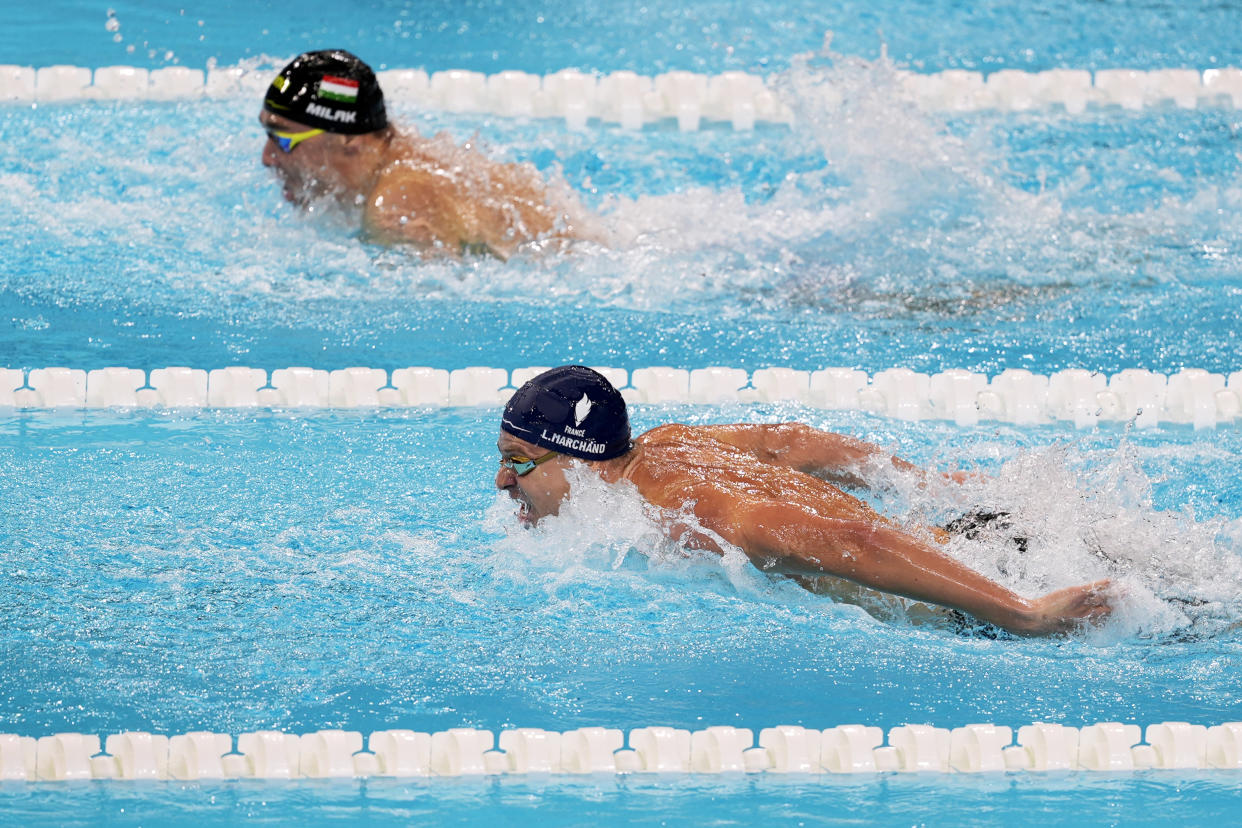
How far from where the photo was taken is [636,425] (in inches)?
160

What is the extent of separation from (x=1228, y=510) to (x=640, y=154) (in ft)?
9.93

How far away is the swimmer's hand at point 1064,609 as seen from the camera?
2.71 m

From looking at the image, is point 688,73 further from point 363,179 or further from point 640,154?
point 363,179

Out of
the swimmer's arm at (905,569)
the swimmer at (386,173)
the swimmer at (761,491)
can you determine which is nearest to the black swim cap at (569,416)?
the swimmer at (761,491)

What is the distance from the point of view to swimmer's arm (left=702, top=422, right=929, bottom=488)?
3252 mm

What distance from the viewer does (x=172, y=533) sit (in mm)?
3424

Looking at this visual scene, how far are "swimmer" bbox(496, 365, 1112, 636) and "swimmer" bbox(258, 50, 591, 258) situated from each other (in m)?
1.71

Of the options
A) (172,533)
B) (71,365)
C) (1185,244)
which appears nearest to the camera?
(172,533)

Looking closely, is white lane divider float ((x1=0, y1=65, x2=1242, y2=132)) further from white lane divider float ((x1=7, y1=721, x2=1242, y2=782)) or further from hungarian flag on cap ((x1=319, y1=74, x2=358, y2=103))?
white lane divider float ((x1=7, y1=721, x2=1242, y2=782))

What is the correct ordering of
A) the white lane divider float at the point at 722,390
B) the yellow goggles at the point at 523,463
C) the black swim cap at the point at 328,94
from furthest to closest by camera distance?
the black swim cap at the point at 328,94
the white lane divider float at the point at 722,390
the yellow goggles at the point at 523,463

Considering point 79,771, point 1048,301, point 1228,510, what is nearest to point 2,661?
point 79,771

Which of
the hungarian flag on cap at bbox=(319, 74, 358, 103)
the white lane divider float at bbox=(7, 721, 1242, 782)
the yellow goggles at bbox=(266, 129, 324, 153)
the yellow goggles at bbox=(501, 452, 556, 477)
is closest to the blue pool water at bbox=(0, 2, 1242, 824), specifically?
the white lane divider float at bbox=(7, 721, 1242, 782)

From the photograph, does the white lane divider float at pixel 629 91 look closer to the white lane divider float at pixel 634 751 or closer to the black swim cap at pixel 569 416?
the black swim cap at pixel 569 416

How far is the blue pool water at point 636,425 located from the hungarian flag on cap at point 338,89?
0.39 metres
